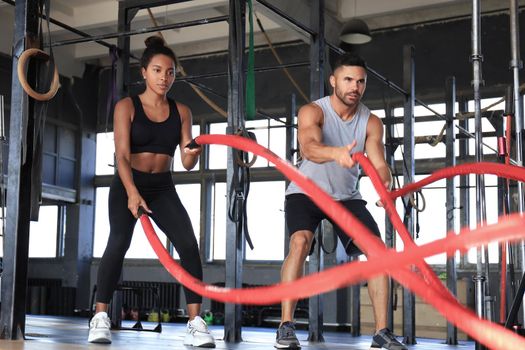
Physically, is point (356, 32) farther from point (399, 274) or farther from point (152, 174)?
point (399, 274)

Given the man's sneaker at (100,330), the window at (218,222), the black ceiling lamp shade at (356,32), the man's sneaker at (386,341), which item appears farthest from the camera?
the window at (218,222)

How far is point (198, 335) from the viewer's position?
3.45 meters

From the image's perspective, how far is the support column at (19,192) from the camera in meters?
3.38

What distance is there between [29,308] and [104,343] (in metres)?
9.76

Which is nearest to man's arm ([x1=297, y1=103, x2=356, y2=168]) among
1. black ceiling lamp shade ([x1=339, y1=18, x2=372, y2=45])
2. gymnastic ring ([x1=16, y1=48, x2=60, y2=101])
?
gymnastic ring ([x1=16, y1=48, x2=60, y2=101])

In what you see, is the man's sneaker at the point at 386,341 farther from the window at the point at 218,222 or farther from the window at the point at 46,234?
the window at the point at 46,234

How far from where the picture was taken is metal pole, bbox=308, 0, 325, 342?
5.12 metres

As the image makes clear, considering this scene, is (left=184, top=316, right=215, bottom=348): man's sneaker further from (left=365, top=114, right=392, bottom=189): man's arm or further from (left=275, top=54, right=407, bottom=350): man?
(left=365, top=114, right=392, bottom=189): man's arm

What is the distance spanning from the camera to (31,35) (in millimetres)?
3578

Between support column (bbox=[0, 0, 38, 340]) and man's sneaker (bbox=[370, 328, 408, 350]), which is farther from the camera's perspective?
support column (bbox=[0, 0, 38, 340])

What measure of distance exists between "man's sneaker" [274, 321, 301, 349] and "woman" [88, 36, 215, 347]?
0.32m

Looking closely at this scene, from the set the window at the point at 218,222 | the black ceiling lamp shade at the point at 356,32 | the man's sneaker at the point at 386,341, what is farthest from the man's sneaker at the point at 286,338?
the window at the point at 218,222

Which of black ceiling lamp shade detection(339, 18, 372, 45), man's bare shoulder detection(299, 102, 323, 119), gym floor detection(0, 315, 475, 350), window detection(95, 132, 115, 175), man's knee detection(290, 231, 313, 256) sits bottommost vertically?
gym floor detection(0, 315, 475, 350)

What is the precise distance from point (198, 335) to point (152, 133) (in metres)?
0.96
